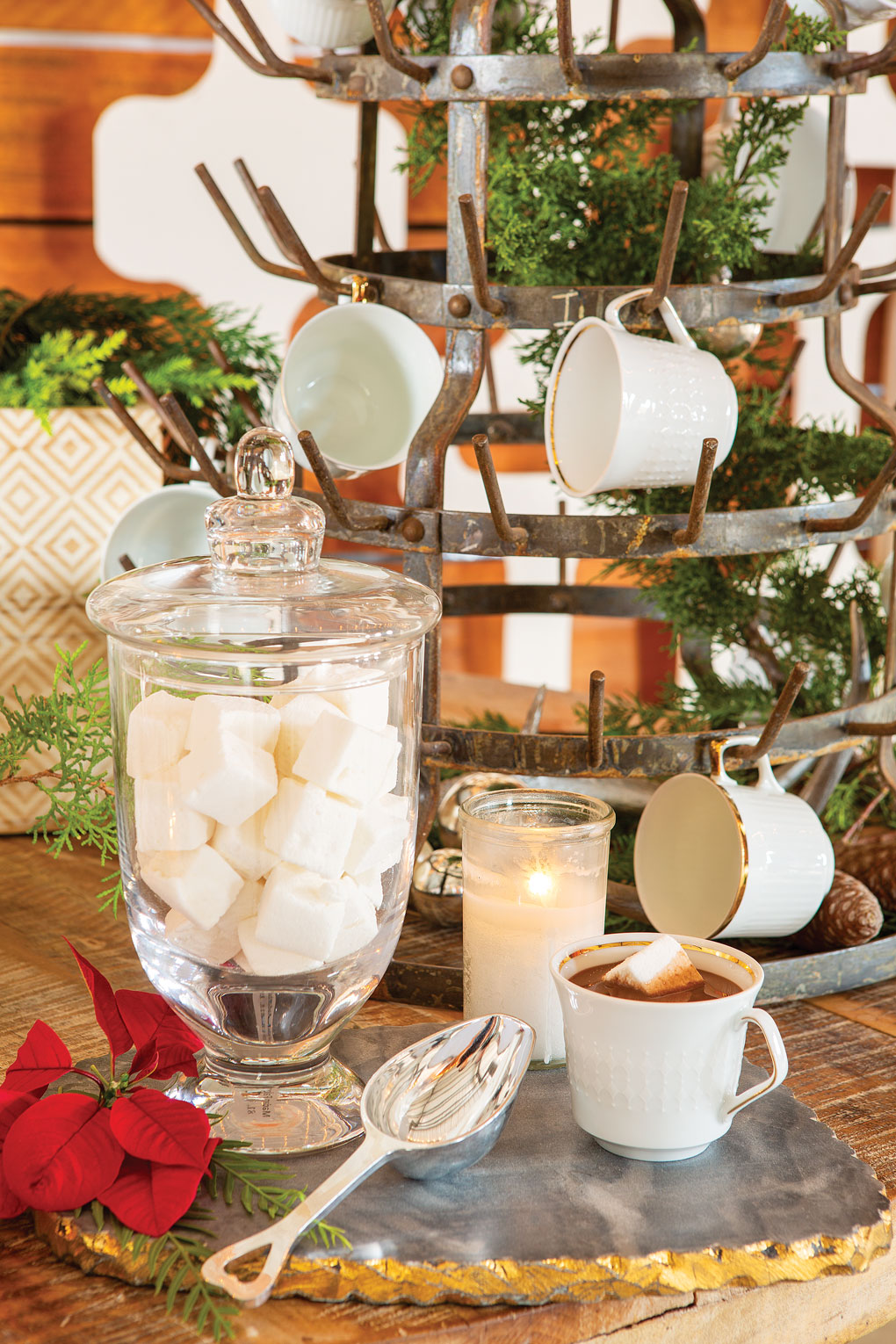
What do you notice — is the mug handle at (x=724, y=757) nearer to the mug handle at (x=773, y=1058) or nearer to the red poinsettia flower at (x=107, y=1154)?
the mug handle at (x=773, y=1058)

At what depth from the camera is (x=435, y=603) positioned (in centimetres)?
60

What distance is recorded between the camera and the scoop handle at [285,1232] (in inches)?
19.2

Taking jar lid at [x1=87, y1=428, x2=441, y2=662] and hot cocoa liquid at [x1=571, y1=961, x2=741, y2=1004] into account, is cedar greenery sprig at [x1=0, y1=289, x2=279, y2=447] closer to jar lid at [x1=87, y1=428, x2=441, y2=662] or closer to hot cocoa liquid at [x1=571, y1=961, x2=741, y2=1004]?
jar lid at [x1=87, y1=428, x2=441, y2=662]

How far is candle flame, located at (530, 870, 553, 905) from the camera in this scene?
2.22 feet

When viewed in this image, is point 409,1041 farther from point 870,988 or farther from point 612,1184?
point 870,988

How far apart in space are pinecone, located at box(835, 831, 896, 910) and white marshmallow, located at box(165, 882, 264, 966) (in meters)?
0.48

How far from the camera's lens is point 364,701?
56cm

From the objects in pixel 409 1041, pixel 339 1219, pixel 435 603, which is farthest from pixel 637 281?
pixel 339 1219

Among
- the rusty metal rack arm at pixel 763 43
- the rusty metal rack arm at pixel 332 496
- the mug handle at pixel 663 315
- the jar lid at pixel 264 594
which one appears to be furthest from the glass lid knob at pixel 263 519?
the rusty metal rack arm at pixel 763 43

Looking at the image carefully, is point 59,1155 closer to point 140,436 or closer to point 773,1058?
point 773,1058

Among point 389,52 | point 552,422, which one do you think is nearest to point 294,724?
point 552,422

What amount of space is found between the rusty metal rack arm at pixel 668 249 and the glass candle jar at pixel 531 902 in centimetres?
26

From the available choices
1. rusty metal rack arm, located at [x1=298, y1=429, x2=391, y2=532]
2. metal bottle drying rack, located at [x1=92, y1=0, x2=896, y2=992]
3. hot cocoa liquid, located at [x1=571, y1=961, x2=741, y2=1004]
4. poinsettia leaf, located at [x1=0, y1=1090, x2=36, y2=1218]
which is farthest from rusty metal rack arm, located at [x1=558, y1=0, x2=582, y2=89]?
poinsettia leaf, located at [x1=0, y1=1090, x2=36, y2=1218]

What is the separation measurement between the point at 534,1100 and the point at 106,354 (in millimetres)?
631
